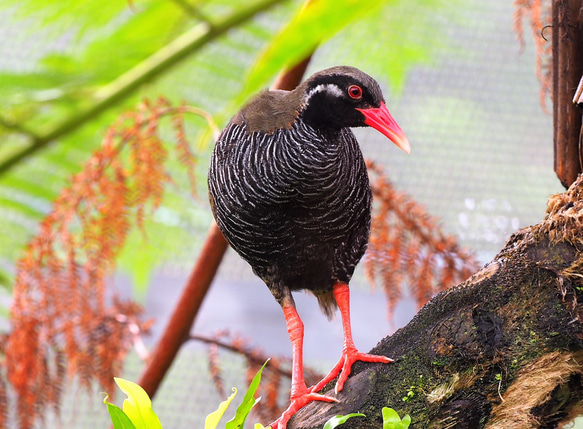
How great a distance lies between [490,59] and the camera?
2.48m

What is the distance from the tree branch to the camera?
121cm

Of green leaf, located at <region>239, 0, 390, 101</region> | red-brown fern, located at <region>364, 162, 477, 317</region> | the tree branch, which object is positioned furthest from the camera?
red-brown fern, located at <region>364, 162, 477, 317</region>

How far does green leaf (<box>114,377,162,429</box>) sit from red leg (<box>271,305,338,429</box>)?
21cm

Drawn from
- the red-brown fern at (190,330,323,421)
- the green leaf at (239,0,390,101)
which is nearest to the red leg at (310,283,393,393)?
the red-brown fern at (190,330,323,421)

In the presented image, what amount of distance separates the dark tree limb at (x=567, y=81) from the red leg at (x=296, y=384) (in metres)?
0.52

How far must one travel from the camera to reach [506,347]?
0.90 metres

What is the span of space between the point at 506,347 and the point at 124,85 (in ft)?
2.97

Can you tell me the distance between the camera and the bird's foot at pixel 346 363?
1.01 m

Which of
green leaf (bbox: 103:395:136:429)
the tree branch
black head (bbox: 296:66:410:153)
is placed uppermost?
the tree branch

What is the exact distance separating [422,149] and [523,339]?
1.72 m

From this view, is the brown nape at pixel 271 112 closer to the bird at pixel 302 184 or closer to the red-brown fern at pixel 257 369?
the bird at pixel 302 184

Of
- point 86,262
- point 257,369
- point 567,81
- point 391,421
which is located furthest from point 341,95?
point 257,369

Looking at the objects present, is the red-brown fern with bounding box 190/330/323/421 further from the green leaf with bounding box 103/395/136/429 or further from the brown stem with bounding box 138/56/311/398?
the green leaf with bounding box 103/395/136/429

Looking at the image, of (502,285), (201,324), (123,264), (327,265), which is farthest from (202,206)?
(502,285)
